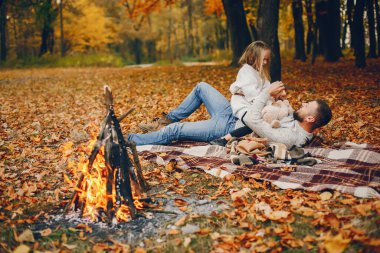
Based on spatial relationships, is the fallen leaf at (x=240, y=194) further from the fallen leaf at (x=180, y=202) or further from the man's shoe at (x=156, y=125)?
the man's shoe at (x=156, y=125)

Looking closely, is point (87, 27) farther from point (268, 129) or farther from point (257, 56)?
point (268, 129)

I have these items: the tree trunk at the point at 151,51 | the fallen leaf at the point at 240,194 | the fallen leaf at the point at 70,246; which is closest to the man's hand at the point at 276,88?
the fallen leaf at the point at 240,194

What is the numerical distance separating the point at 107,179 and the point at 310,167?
7.54 feet

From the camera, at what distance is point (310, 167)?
4.05 m

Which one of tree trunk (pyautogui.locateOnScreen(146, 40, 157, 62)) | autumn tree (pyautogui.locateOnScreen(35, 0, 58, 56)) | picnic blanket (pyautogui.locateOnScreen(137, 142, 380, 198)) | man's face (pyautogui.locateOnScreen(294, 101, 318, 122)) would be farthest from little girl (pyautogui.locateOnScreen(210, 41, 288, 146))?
tree trunk (pyautogui.locateOnScreen(146, 40, 157, 62))

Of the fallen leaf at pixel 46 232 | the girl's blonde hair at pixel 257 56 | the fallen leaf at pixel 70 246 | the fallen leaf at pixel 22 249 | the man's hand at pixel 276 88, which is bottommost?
the fallen leaf at pixel 70 246

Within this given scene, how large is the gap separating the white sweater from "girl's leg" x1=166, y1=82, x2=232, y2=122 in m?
0.24

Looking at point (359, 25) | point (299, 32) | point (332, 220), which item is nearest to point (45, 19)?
point (299, 32)

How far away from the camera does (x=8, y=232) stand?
298cm

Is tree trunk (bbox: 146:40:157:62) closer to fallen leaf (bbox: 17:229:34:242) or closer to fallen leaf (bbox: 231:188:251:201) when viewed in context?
fallen leaf (bbox: 231:188:251:201)

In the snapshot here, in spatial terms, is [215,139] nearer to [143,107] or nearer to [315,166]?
[315,166]

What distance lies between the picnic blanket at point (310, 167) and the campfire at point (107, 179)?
1.26 m

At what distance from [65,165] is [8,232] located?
5.68 feet

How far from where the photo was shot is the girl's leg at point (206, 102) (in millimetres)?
5148
